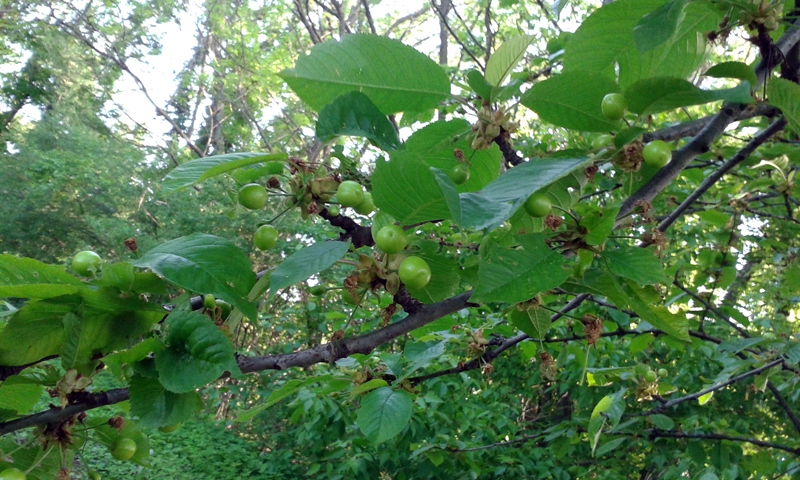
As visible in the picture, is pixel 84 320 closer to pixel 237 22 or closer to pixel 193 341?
pixel 193 341

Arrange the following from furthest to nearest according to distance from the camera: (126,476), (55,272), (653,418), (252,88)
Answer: (252,88) < (126,476) < (653,418) < (55,272)

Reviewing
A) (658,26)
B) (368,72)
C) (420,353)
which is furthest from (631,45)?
(420,353)

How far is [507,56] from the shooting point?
24.8 inches

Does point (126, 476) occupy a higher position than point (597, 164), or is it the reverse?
point (597, 164)

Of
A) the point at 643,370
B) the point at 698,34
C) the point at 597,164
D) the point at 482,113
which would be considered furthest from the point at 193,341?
the point at 643,370

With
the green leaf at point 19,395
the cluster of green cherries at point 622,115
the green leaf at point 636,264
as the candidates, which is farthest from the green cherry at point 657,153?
the green leaf at point 19,395

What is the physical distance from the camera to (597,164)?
70 cm

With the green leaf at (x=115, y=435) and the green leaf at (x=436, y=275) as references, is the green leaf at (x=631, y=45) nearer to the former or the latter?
the green leaf at (x=436, y=275)

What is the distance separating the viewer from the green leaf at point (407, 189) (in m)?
0.46

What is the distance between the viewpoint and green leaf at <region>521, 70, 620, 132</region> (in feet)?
1.93

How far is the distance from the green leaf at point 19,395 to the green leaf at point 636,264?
780 mm

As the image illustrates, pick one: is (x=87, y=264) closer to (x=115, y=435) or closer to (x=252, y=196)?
(x=252, y=196)

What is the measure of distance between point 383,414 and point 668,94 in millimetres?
635

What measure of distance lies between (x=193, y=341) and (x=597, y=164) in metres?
0.59
